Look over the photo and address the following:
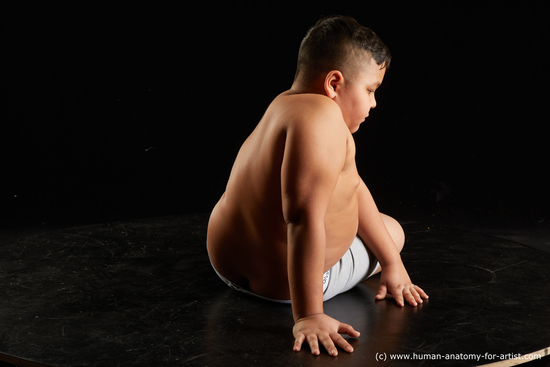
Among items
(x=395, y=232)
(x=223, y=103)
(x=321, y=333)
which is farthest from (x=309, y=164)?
(x=223, y=103)

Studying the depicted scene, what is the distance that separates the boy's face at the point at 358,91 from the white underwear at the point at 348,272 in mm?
323

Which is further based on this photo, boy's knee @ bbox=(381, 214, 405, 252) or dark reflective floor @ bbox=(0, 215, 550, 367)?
boy's knee @ bbox=(381, 214, 405, 252)

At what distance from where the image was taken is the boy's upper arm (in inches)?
44.1

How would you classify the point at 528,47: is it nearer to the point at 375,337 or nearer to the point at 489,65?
the point at 489,65

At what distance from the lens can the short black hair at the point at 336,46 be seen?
126 centimetres

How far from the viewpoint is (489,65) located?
2783mm

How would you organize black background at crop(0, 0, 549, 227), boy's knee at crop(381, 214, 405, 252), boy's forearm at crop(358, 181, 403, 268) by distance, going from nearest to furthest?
boy's forearm at crop(358, 181, 403, 268) → boy's knee at crop(381, 214, 405, 252) → black background at crop(0, 0, 549, 227)

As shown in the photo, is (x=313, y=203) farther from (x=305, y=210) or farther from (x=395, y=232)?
(x=395, y=232)

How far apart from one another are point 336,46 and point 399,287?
0.56 m

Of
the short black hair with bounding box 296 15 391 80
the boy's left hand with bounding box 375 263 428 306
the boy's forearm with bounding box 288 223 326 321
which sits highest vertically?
the short black hair with bounding box 296 15 391 80

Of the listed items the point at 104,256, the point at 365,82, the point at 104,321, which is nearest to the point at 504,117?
the point at 365,82

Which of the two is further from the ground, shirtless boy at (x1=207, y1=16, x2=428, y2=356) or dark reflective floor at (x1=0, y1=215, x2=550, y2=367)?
shirtless boy at (x1=207, y1=16, x2=428, y2=356)

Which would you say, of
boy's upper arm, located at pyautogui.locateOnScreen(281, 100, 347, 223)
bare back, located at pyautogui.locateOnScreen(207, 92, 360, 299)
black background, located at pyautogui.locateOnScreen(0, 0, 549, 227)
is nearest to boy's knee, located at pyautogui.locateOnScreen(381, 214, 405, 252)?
bare back, located at pyautogui.locateOnScreen(207, 92, 360, 299)

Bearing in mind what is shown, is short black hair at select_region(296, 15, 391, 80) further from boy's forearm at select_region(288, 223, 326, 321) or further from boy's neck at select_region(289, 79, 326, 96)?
boy's forearm at select_region(288, 223, 326, 321)
